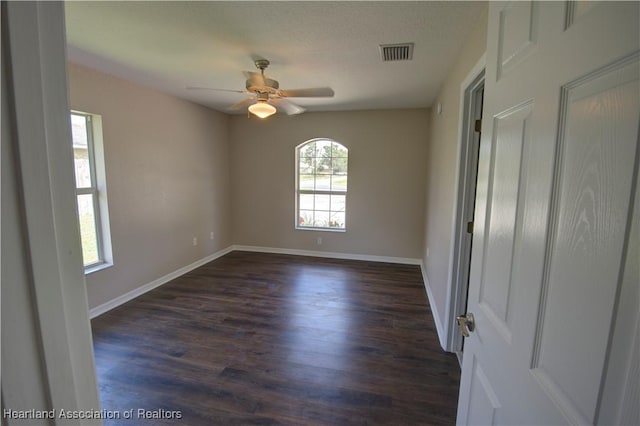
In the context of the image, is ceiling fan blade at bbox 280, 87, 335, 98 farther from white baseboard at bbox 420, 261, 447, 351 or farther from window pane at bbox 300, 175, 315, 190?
window pane at bbox 300, 175, 315, 190

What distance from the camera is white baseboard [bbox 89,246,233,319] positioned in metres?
2.98

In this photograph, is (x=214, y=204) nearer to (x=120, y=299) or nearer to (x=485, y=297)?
(x=120, y=299)

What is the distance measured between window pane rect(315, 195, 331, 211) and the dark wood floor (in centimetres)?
165

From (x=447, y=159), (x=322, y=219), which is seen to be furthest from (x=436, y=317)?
(x=322, y=219)

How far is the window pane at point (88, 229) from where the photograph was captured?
9.50ft

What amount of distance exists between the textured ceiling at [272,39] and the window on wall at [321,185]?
5.76ft

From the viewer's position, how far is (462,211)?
87.7 inches

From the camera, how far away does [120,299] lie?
321 centimetres

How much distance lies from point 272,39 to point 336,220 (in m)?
3.35

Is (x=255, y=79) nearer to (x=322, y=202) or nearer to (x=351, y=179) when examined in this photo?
(x=351, y=179)

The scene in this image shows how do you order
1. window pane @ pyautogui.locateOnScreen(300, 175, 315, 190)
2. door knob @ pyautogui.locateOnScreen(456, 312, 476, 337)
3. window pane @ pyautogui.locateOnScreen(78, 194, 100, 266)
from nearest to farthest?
door knob @ pyautogui.locateOnScreen(456, 312, 476, 337)
window pane @ pyautogui.locateOnScreen(78, 194, 100, 266)
window pane @ pyautogui.locateOnScreen(300, 175, 315, 190)

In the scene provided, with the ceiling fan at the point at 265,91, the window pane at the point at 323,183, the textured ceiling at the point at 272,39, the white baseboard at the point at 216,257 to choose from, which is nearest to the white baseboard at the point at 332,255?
the white baseboard at the point at 216,257

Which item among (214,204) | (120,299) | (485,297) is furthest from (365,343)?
(214,204)

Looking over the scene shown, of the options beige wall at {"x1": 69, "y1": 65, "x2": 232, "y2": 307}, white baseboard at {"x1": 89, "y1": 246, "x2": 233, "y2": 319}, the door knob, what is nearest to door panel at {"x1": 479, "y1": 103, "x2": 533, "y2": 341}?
the door knob
